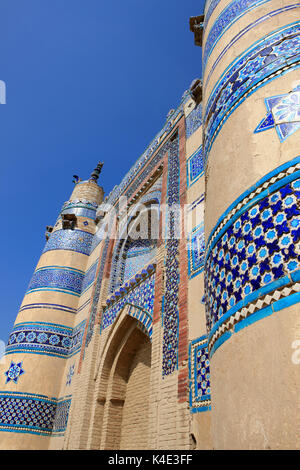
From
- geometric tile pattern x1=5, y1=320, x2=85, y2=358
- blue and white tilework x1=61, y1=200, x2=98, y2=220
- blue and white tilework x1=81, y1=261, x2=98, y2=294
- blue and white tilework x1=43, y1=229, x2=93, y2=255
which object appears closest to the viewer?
geometric tile pattern x1=5, y1=320, x2=85, y2=358

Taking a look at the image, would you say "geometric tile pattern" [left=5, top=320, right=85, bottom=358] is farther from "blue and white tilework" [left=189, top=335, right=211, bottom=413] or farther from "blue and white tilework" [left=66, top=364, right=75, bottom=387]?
"blue and white tilework" [left=189, top=335, right=211, bottom=413]

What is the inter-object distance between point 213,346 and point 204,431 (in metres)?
0.94

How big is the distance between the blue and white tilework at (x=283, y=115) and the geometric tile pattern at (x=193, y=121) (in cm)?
243

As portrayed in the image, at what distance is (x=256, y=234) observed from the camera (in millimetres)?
1425

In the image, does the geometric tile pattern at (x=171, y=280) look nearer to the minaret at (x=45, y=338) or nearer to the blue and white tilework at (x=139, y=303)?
the blue and white tilework at (x=139, y=303)

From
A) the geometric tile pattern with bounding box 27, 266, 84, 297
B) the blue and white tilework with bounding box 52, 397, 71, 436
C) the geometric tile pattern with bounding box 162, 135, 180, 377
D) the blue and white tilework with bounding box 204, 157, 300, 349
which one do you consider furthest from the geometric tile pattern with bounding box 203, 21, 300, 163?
the geometric tile pattern with bounding box 27, 266, 84, 297

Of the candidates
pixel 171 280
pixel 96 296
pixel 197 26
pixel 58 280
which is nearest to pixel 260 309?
pixel 171 280

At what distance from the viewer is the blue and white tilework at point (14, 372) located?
561cm

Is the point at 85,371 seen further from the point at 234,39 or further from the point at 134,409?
the point at 234,39

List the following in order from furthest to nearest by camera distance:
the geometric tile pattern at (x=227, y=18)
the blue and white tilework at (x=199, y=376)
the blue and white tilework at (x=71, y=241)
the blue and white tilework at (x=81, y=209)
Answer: the blue and white tilework at (x=81, y=209), the blue and white tilework at (x=71, y=241), the geometric tile pattern at (x=227, y=18), the blue and white tilework at (x=199, y=376)

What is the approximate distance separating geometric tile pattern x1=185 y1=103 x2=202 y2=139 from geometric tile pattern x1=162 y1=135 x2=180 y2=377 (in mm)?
338

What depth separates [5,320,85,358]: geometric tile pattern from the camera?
585 centimetres

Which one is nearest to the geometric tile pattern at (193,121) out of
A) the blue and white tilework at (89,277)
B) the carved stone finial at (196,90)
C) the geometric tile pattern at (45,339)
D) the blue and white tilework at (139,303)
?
the carved stone finial at (196,90)
